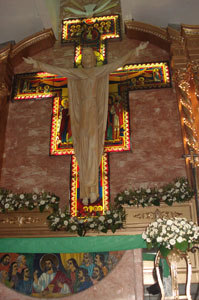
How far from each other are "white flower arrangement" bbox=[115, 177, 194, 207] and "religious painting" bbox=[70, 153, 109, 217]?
52cm

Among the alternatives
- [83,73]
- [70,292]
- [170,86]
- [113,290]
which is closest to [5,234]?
[70,292]

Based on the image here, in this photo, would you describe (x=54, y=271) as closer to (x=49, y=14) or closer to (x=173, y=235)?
(x=173, y=235)

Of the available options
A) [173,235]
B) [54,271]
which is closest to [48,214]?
[54,271]

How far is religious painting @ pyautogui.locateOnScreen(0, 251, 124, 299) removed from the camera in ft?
19.4

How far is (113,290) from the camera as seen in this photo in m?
5.67

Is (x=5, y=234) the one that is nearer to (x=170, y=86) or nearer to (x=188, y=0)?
(x=170, y=86)

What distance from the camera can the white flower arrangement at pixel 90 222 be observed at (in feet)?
21.9

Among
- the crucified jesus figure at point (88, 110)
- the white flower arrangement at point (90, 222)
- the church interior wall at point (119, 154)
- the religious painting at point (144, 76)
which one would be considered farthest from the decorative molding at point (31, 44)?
the white flower arrangement at point (90, 222)

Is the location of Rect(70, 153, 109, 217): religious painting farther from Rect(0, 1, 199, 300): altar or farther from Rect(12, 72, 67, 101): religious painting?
Rect(12, 72, 67, 101): religious painting

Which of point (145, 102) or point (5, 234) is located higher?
point (145, 102)

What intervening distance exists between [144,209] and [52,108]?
3532 mm

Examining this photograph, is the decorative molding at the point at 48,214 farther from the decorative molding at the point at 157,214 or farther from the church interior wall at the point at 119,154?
the church interior wall at the point at 119,154

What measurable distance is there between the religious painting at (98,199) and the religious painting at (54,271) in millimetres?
1357

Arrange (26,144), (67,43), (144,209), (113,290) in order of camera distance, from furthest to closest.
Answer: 1. (67,43)
2. (26,144)
3. (144,209)
4. (113,290)
